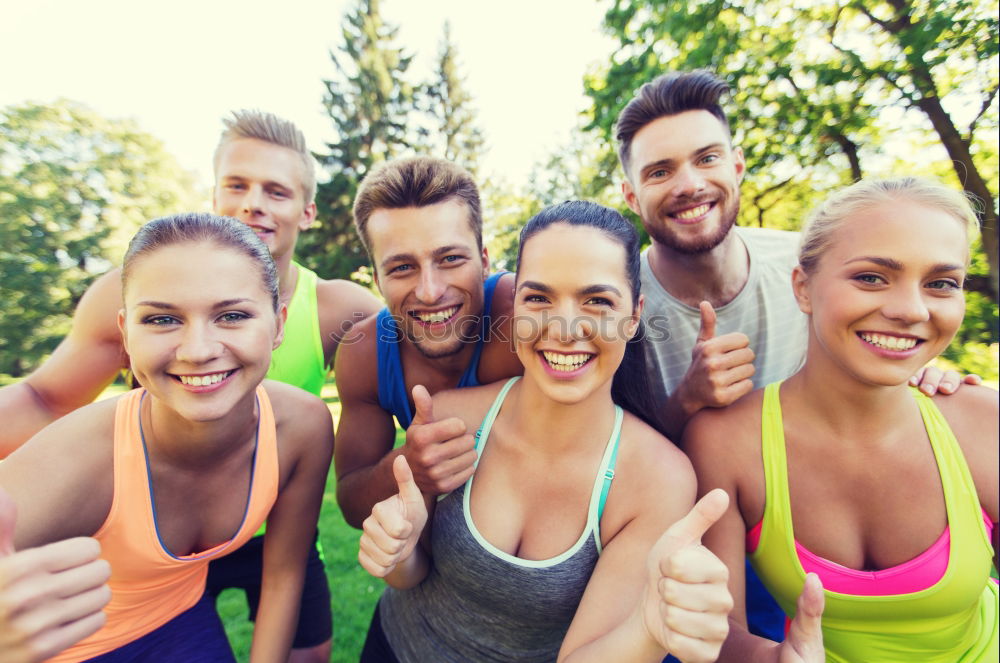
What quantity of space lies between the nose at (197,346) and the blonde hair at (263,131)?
1875 mm

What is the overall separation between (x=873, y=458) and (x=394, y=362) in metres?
2.20

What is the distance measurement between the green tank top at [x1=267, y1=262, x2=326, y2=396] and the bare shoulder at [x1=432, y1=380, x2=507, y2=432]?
1.27 metres

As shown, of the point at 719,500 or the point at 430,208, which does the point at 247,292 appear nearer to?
the point at 430,208

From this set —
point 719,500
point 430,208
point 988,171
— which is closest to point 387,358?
point 430,208

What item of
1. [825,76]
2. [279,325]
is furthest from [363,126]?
[279,325]

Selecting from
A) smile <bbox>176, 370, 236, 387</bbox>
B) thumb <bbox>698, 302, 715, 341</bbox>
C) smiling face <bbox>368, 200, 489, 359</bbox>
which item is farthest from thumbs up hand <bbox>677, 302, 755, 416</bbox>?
smile <bbox>176, 370, 236, 387</bbox>

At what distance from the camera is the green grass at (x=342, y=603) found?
4047mm

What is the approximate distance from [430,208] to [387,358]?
0.84m

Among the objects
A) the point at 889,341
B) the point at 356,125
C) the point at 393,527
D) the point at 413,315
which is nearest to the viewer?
the point at 393,527

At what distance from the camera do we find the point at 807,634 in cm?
161

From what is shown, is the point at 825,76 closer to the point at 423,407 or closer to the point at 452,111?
the point at 423,407

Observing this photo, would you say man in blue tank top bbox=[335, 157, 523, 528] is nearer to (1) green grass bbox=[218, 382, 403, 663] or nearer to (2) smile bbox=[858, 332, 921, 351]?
(2) smile bbox=[858, 332, 921, 351]

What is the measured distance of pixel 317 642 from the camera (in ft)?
10.6

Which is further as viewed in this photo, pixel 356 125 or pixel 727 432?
pixel 356 125
